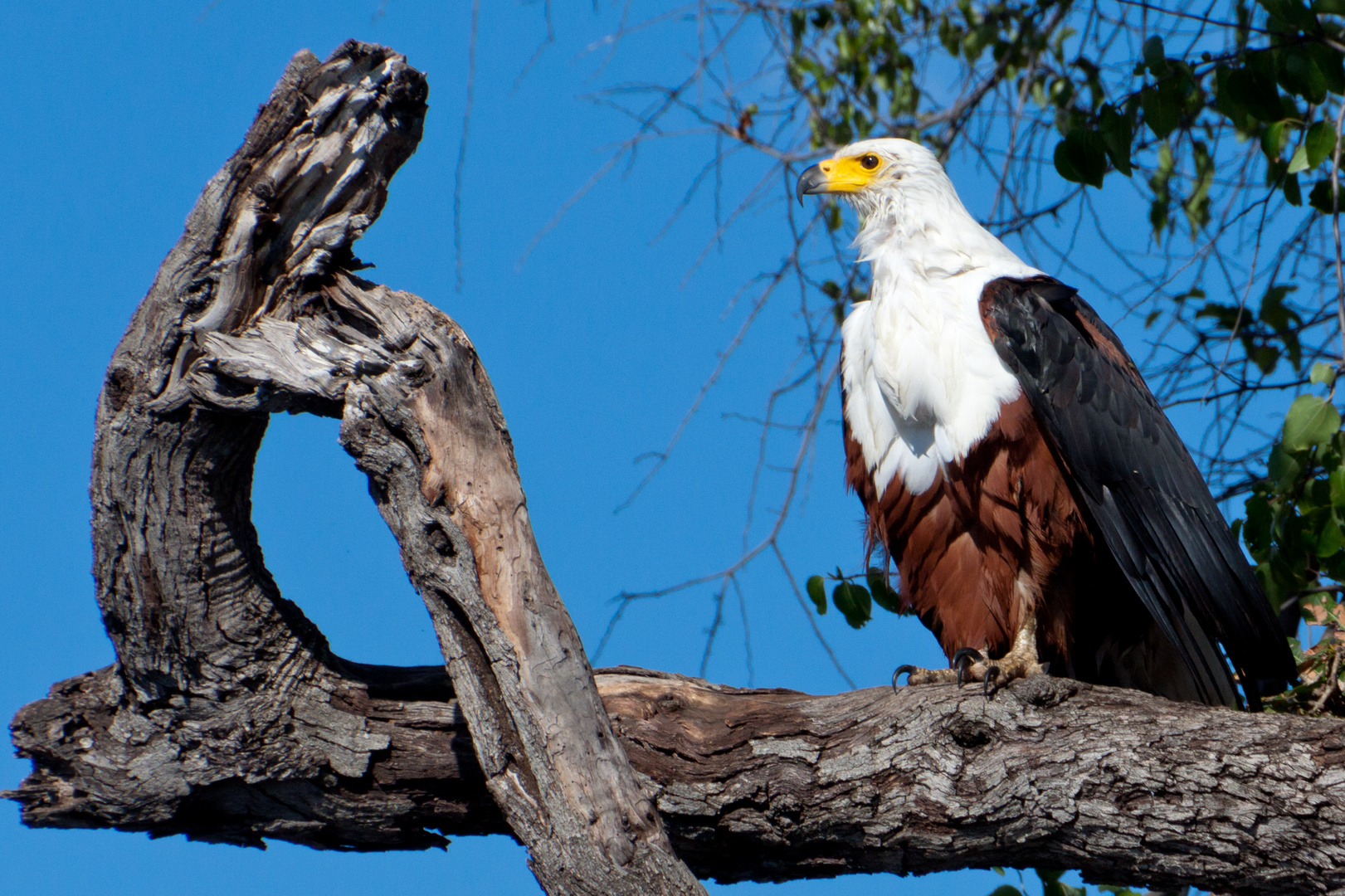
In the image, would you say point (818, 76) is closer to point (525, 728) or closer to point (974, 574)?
point (974, 574)

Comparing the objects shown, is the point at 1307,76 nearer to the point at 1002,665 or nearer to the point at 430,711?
the point at 1002,665

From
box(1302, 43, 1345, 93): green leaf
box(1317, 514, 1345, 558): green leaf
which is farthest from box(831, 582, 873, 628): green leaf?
box(1302, 43, 1345, 93): green leaf

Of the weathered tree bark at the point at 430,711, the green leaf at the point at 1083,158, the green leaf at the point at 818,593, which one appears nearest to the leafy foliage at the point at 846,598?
the green leaf at the point at 818,593

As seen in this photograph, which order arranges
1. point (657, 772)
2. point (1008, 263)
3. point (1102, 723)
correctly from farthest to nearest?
1. point (1008, 263)
2. point (657, 772)
3. point (1102, 723)

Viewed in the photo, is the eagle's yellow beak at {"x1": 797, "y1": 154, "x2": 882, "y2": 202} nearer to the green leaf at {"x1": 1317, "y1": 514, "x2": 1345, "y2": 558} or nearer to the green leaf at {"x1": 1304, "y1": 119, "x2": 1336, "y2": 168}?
the green leaf at {"x1": 1304, "y1": 119, "x2": 1336, "y2": 168}

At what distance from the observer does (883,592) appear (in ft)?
12.9

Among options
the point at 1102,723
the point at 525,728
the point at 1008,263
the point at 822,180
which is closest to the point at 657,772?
the point at 525,728

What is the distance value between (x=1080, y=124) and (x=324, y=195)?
2627 mm

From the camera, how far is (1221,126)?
465 cm

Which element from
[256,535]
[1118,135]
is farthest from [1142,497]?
[256,535]

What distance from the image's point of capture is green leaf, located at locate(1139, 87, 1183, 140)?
3.17m

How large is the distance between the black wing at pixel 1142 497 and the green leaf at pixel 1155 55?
Answer: 28.2 inches

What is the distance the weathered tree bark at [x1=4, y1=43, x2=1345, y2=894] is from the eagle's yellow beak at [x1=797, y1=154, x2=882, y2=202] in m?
1.72

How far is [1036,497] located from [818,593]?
781mm
